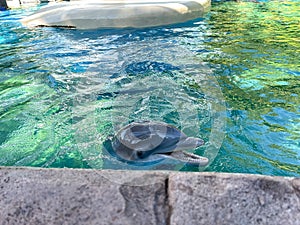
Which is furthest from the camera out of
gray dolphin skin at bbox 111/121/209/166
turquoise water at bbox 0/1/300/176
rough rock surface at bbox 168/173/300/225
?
turquoise water at bbox 0/1/300/176

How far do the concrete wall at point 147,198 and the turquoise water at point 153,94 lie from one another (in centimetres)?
73

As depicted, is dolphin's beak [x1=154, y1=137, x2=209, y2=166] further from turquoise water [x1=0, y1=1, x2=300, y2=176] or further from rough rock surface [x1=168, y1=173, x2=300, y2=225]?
rough rock surface [x1=168, y1=173, x2=300, y2=225]

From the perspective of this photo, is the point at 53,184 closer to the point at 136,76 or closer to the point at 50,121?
the point at 50,121

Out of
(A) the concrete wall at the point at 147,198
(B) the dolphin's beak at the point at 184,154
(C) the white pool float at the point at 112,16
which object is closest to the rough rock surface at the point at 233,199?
(A) the concrete wall at the point at 147,198

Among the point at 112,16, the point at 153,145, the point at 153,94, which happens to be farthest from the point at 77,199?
the point at 112,16

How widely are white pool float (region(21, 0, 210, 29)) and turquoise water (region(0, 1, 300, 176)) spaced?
0.49 metres

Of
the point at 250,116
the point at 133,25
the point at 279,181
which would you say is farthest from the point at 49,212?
the point at 133,25

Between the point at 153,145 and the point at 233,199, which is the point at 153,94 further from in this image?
the point at 233,199

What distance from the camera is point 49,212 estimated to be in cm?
123

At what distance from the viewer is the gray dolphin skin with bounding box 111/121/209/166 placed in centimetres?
210

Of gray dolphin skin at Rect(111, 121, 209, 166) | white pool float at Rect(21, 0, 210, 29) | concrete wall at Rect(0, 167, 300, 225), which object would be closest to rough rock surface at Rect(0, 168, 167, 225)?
concrete wall at Rect(0, 167, 300, 225)

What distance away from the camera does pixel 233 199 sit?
1.25m

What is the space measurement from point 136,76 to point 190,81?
2.63 ft

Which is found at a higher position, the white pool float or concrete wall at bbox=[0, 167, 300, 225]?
concrete wall at bbox=[0, 167, 300, 225]
